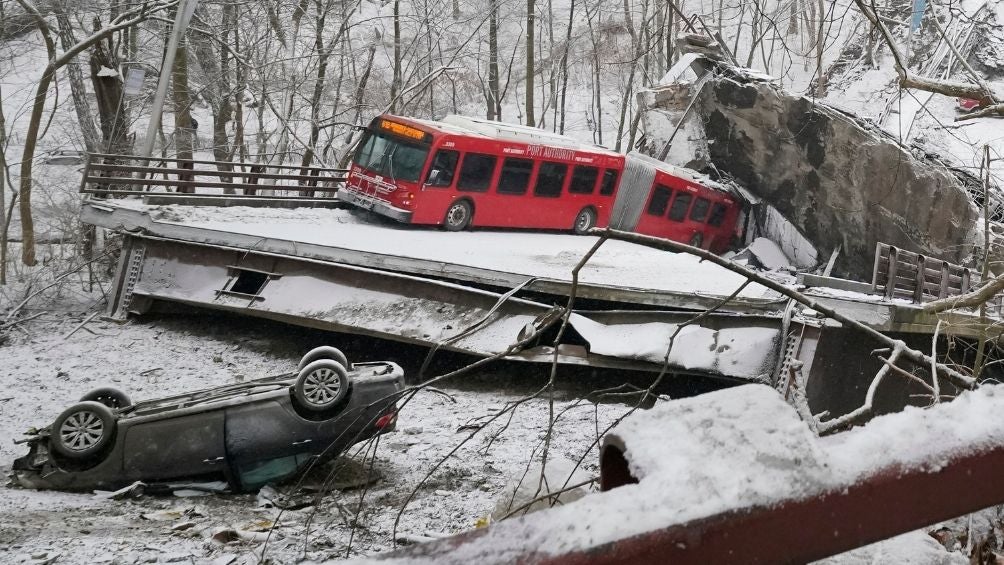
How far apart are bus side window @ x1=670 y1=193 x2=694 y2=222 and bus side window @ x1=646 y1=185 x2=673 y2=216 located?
15.9 inches

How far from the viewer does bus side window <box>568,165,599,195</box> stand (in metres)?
20.5

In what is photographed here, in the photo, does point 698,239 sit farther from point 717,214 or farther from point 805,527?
point 805,527

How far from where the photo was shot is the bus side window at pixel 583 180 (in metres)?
20.5

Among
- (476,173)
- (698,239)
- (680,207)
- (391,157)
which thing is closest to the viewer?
(391,157)

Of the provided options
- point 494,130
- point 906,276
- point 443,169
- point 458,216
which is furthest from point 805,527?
point 494,130

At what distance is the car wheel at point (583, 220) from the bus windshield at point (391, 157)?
4.95 metres

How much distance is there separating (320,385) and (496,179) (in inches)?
455

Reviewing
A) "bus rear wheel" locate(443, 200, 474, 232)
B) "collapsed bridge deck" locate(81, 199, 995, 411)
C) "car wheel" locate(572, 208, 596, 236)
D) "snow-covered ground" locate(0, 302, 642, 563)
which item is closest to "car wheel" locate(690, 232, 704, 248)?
"car wheel" locate(572, 208, 596, 236)

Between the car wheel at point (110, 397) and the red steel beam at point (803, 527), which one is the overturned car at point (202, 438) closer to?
the car wheel at point (110, 397)

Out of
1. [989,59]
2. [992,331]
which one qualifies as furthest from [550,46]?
[992,331]

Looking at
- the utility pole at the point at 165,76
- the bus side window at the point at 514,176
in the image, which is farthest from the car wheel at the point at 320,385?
the bus side window at the point at 514,176

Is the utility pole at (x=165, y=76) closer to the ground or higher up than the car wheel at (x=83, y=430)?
higher up

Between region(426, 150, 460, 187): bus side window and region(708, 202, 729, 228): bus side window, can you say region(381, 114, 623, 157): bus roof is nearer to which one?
region(426, 150, 460, 187): bus side window

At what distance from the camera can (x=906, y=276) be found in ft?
38.2
